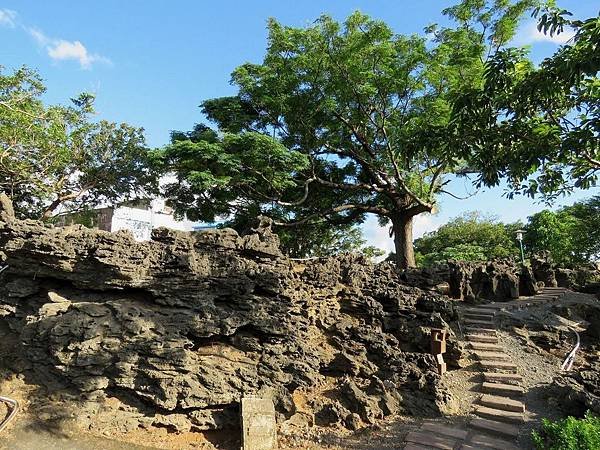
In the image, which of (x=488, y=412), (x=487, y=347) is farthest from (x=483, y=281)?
(x=488, y=412)

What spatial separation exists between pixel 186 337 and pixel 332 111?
9749mm

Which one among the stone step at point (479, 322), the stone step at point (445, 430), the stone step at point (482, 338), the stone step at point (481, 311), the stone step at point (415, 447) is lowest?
the stone step at point (415, 447)

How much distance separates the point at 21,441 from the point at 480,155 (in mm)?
8324

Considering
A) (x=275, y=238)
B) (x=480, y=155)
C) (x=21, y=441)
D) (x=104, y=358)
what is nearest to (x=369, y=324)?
(x=275, y=238)

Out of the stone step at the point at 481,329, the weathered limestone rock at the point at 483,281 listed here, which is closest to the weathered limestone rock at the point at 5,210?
the stone step at the point at 481,329

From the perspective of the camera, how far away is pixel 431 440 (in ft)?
21.1

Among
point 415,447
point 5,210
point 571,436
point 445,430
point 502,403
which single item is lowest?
point 415,447

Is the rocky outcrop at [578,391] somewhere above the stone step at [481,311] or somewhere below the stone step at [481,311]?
below

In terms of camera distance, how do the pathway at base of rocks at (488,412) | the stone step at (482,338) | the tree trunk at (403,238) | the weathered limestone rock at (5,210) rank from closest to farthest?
the pathway at base of rocks at (488,412), the weathered limestone rock at (5,210), the stone step at (482,338), the tree trunk at (403,238)

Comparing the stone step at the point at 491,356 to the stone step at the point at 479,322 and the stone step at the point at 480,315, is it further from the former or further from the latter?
the stone step at the point at 480,315

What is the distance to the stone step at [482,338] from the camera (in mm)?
10125

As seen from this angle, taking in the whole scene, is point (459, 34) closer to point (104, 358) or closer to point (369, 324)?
point (369, 324)

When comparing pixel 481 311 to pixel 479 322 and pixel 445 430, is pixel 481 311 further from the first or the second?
pixel 445 430

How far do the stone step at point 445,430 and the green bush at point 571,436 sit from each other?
3.75 feet
